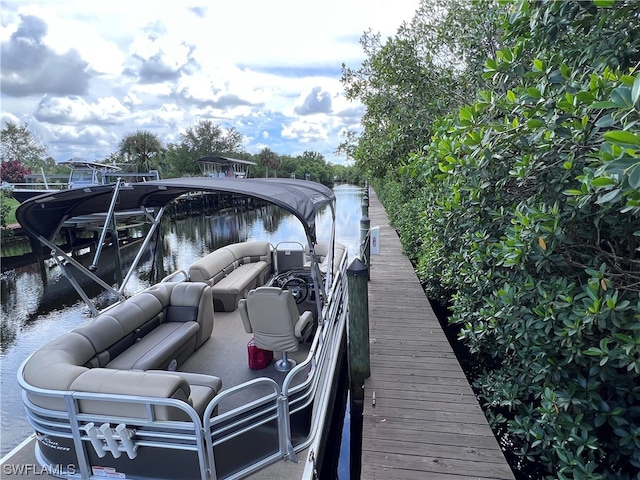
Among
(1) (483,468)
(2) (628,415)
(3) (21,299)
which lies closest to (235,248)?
(1) (483,468)

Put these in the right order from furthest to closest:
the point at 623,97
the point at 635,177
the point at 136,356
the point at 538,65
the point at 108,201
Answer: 1. the point at 108,201
2. the point at 136,356
3. the point at 538,65
4. the point at 623,97
5. the point at 635,177

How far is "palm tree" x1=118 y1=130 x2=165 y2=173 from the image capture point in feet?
126

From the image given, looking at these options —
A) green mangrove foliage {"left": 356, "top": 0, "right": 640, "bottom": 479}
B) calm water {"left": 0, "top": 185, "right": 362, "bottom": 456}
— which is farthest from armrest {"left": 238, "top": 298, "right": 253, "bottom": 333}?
green mangrove foliage {"left": 356, "top": 0, "right": 640, "bottom": 479}

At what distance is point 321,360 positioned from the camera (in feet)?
11.7

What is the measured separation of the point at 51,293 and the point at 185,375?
32.9 ft

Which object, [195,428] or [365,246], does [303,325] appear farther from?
[365,246]

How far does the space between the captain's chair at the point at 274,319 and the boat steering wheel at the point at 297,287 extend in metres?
1.43

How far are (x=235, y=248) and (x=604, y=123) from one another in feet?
20.7

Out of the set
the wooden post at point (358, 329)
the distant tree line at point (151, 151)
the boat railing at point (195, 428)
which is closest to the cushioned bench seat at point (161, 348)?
the boat railing at point (195, 428)

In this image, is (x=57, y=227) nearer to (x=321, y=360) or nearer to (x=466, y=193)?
(x=321, y=360)

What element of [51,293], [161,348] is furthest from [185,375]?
[51,293]

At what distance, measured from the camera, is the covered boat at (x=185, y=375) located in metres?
2.45

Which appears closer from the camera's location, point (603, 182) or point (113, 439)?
point (603, 182)

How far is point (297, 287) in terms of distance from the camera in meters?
5.28
